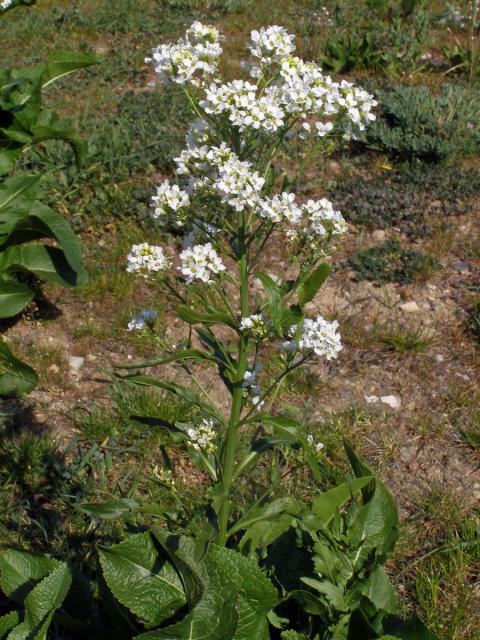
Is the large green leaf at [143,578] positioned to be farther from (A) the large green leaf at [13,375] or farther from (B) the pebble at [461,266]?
(B) the pebble at [461,266]

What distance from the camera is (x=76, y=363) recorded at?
13.7ft

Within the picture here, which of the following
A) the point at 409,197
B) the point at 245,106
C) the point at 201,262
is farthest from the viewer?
the point at 409,197

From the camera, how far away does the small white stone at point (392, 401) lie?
13.0 ft

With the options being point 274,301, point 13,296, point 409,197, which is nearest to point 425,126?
point 409,197

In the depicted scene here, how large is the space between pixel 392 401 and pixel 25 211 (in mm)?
2006

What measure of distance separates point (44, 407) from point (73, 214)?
146 centimetres

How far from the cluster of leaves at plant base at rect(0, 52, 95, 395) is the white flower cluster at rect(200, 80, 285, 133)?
185cm

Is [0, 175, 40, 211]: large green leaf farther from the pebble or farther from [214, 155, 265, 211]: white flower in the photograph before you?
the pebble

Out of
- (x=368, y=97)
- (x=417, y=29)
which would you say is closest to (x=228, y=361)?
(x=368, y=97)

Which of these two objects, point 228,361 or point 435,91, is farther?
point 435,91

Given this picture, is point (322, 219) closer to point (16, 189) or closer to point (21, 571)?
point (21, 571)

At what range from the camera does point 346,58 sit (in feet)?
21.5

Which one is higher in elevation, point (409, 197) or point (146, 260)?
point (146, 260)

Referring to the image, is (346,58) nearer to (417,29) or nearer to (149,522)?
(417,29)
